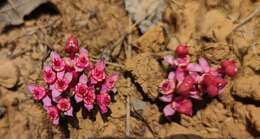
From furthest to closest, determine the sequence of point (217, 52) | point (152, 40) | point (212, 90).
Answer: point (152, 40), point (217, 52), point (212, 90)

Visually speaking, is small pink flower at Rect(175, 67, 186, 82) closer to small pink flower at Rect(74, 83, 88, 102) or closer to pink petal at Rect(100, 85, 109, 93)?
pink petal at Rect(100, 85, 109, 93)

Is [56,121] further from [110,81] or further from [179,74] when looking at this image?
[179,74]

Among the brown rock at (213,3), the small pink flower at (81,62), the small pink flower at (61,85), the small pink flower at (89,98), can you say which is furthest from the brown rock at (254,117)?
the small pink flower at (61,85)

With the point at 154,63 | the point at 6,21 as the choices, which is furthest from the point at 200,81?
the point at 6,21

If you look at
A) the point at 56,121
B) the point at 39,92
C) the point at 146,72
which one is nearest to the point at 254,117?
the point at 146,72

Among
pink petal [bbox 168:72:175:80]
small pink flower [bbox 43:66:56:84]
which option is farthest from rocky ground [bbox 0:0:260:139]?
small pink flower [bbox 43:66:56:84]

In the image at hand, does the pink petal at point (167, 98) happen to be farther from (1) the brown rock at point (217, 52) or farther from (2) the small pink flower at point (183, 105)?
(1) the brown rock at point (217, 52)
